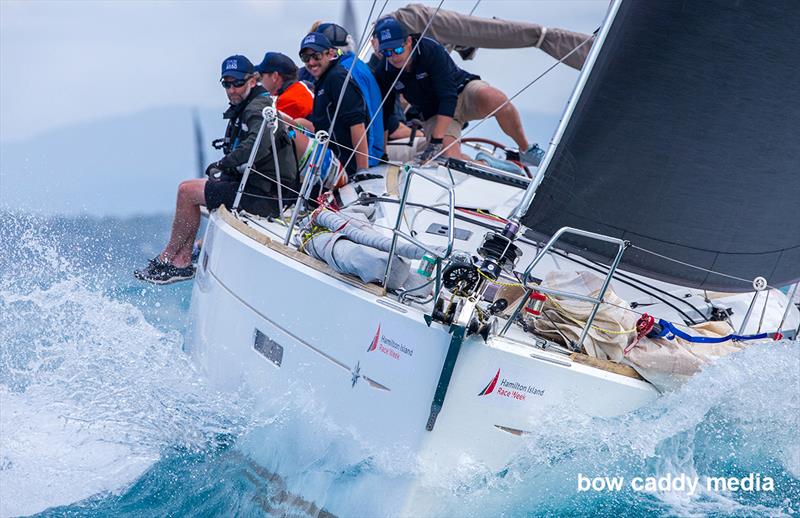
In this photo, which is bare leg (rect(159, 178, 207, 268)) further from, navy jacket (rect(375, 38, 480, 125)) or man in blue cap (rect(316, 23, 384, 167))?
navy jacket (rect(375, 38, 480, 125))

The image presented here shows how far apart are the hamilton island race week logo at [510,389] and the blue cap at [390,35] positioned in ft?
8.97

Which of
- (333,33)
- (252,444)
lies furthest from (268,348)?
(333,33)

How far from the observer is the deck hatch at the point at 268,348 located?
145 inches

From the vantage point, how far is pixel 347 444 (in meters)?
3.41

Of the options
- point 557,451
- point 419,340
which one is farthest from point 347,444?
point 557,451

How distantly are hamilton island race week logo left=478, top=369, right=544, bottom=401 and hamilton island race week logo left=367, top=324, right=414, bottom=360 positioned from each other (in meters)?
0.31

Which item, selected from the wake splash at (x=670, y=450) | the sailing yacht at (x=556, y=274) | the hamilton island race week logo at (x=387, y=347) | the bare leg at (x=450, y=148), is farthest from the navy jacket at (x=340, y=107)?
the wake splash at (x=670, y=450)

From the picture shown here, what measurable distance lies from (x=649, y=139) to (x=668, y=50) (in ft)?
1.30

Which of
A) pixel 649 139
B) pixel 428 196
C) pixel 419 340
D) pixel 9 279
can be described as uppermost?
pixel 649 139

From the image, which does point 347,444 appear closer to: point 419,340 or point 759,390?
point 419,340

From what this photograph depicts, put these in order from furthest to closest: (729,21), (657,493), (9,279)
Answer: (9,279)
(729,21)
(657,493)

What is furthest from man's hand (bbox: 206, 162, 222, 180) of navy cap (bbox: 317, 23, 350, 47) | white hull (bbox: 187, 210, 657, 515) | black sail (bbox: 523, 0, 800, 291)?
black sail (bbox: 523, 0, 800, 291)

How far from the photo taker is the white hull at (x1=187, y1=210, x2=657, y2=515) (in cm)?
314

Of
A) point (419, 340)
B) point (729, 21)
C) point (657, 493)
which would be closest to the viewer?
point (419, 340)
